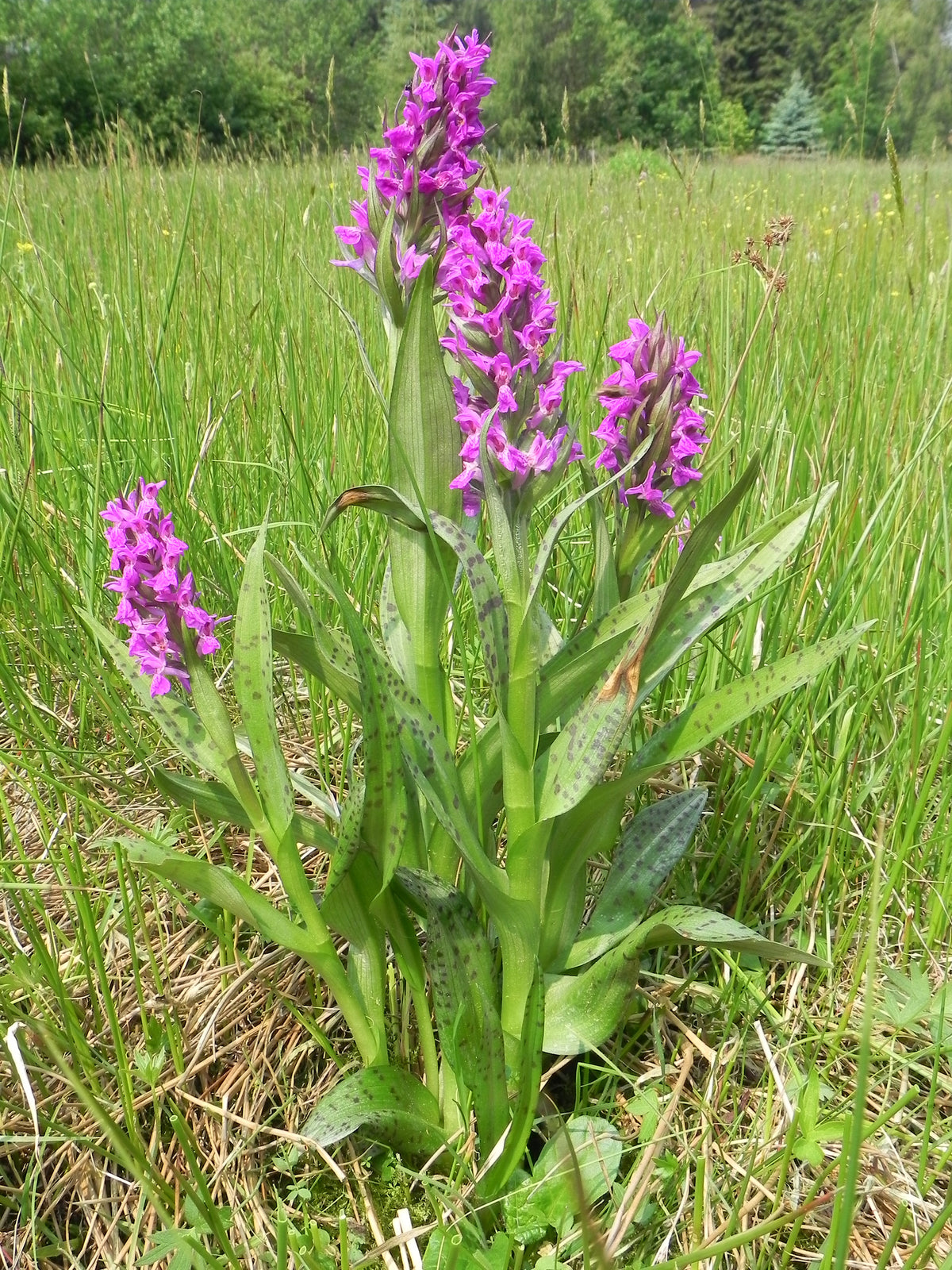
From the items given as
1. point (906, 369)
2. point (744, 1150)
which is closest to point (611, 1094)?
point (744, 1150)

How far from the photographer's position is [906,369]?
2389mm

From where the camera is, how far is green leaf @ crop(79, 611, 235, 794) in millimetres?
938

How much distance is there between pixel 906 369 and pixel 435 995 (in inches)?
86.9

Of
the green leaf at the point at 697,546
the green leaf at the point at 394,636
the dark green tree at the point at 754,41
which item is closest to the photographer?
the green leaf at the point at 697,546

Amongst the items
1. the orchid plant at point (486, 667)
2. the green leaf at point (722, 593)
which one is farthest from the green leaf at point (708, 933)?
the green leaf at point (722, 593)

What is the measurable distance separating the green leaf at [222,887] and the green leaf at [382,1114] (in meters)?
0.14

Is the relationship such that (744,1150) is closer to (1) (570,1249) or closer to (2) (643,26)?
(1) (570,1249)

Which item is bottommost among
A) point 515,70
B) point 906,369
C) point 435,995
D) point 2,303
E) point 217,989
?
point 217,989

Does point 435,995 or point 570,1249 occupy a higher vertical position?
point 435,995

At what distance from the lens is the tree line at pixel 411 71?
371cm

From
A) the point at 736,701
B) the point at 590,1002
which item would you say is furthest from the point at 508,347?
the point at 590,1002

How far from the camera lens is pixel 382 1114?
2.88 ft

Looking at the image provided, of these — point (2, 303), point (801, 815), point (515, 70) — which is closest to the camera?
point (801, 815)

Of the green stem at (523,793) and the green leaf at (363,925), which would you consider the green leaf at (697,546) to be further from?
the green leaf at (363,925)
